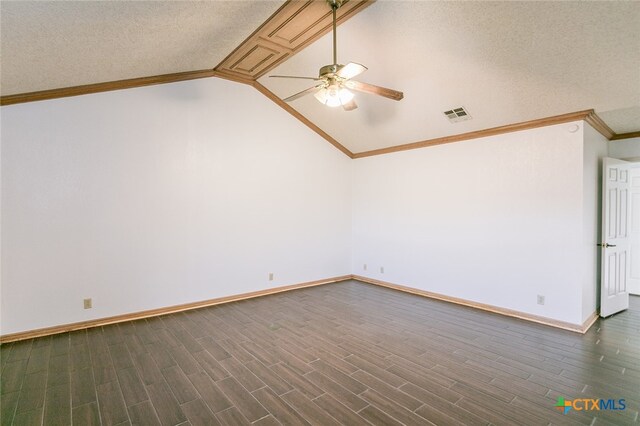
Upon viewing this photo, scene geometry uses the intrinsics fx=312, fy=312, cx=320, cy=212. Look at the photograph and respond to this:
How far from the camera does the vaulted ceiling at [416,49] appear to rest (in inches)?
101

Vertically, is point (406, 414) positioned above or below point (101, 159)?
below

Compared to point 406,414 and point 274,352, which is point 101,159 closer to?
point 274,352

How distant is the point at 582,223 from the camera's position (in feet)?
12.1

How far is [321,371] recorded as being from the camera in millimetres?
2793

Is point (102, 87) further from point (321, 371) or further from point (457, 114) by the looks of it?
point (457, 114)

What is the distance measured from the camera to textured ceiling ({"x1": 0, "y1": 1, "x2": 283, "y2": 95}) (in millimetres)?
2393

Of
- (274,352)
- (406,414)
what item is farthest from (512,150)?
(274,352)

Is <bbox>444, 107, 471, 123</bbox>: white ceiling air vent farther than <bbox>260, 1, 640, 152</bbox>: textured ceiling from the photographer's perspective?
Yes

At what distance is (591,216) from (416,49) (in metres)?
3.06

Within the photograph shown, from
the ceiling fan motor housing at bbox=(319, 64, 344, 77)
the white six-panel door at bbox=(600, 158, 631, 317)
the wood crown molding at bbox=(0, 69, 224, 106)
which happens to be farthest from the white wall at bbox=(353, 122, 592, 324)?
the wood crown molding at bbox=(0, 69, 224, 106)

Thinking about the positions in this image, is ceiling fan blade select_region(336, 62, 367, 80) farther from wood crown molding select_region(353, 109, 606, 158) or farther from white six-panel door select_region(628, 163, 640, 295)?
white six-panel door select_region(628, 163, 640, 295)

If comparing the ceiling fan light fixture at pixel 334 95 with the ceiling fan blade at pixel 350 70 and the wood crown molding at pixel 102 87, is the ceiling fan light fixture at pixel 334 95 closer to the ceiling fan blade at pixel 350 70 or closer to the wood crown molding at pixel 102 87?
the ceiling fan blade at pixel 350 70

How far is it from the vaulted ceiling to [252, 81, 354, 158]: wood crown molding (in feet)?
2.45

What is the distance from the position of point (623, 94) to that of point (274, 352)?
14.9 ft
